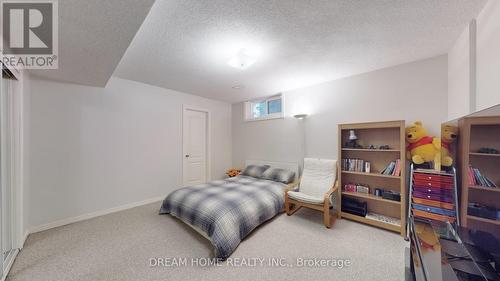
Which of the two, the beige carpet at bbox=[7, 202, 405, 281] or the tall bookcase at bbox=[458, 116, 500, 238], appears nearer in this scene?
the tall bookcase at bbox=[458, 116, 500, 238]

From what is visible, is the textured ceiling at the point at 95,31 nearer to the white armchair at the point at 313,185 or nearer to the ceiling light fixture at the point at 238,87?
the ceiling light fixture at the point at 238,87

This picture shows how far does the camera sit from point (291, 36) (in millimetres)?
1859

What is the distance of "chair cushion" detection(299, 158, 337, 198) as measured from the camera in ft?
9.77

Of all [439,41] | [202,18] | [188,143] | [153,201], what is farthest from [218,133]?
[439,41]

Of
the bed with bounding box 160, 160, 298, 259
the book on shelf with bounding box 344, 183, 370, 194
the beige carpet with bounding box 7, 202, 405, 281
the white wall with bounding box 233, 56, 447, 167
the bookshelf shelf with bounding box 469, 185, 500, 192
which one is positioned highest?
the white wall with bounding box 233, 56, 447, 167

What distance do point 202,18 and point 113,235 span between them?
279 centimetres

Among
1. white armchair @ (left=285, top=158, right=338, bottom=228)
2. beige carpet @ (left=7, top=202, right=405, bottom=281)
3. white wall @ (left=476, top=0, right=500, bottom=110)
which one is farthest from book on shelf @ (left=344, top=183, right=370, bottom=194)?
white wall @ (left=476, top=0, right=500, bottom=110)

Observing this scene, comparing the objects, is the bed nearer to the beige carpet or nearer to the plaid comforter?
the plaid comforter

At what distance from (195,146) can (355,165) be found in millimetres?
3348

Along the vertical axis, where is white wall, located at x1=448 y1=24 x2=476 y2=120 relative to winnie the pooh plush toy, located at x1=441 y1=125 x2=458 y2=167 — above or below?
above

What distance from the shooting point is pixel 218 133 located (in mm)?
4723

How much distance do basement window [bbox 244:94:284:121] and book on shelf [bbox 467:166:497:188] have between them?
9.98ft

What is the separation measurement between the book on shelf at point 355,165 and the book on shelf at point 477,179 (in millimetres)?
1760

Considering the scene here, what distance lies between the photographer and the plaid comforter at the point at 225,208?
1983 millimetres
